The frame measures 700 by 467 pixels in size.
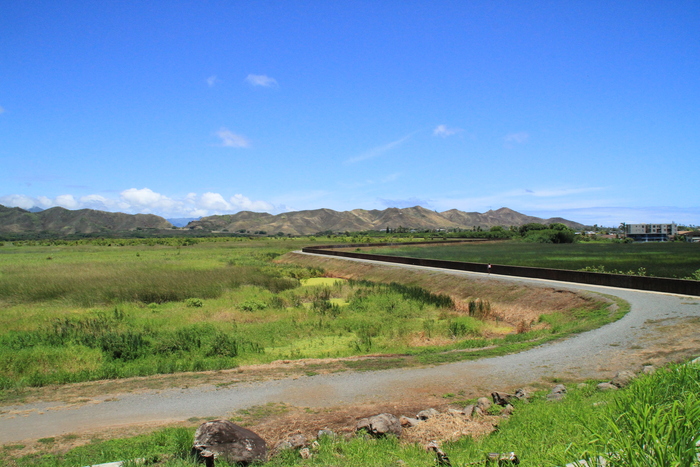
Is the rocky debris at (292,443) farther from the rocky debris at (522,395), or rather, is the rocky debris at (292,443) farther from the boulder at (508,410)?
the rocky debris at (522,395)

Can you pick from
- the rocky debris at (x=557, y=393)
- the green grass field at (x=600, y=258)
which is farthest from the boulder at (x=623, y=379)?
the green grass field at (x=600, y=258)

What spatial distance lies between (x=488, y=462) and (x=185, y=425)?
16.7 feet

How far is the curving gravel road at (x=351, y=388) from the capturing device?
26.2 feet

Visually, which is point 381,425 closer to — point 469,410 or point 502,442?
point 469,410

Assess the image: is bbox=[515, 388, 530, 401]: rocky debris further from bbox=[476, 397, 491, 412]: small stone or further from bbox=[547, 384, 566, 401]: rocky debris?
bbox=[476, 397, 491, 412]: small stone

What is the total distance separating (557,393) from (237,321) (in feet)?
46.9

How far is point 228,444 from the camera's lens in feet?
20.3

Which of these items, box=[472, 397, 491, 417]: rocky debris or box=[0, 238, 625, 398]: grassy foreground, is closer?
box=[472, 397, 491, 417]: rocky debris

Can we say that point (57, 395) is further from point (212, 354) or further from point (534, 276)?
point (534, 276)

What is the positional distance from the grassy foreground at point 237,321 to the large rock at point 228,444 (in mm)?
5584

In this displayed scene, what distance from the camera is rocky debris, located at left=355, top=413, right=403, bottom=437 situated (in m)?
7.08

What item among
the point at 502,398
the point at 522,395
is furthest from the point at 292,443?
the point at 522,395

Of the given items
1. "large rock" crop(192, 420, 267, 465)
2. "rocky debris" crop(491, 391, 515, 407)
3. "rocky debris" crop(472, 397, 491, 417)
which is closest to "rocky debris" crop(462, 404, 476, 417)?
"rocky debris" crop(472, 397, 491, 417)

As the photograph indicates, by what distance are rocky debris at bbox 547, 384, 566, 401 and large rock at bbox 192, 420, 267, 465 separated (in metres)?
5.12
